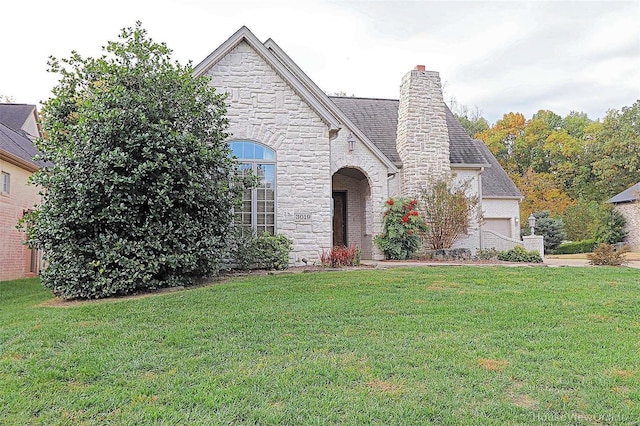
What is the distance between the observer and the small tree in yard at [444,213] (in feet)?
48.0

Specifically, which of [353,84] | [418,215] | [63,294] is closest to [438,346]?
[63,294]

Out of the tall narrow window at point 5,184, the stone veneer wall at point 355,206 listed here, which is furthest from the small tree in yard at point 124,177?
the stone veneer wall at point 355,206

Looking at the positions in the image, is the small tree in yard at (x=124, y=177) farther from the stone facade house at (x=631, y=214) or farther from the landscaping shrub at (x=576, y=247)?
the stone facade house at (x=631, y=214)

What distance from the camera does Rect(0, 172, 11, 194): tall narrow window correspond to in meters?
13.3

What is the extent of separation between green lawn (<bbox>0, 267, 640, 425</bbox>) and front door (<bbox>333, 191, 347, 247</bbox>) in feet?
29.7

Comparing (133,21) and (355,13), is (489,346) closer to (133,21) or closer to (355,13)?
(133,21)

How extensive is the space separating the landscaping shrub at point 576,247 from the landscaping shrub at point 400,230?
52.4 ft

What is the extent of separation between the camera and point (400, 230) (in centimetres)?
1396

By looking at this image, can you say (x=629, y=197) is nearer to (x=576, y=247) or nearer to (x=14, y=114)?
(x=576, y=247)

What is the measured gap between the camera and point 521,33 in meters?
16.8

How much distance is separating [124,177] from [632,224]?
2969 cm

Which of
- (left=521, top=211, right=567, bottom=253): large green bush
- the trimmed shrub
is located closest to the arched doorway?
the trimmed shrub

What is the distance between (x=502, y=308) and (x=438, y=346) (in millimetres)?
Answer: 2088

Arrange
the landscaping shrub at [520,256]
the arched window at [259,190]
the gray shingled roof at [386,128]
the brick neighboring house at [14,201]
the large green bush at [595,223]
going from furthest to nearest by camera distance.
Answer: the large green bush at [595,223] < the gray shingled roof at [386,128] < the landscaping shrub at [520,256] < the brick neighboring house at [14,201] < the arched window at [259,190]
